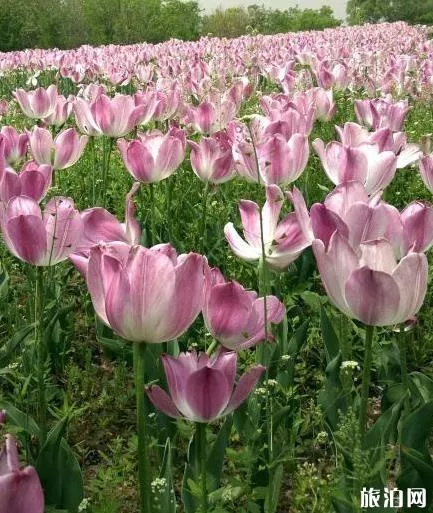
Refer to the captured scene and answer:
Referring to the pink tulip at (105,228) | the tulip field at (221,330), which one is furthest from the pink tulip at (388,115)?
the pink tulip at (105,228)

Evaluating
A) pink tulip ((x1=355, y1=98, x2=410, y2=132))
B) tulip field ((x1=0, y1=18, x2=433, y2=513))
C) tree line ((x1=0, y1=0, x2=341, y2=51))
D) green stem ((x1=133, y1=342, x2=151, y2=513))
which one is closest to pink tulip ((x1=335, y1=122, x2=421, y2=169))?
tulip field ((x1=0, y1=18, x2=433, y2=513))

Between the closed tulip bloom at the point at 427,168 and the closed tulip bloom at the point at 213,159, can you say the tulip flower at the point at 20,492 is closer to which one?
the closed tulip bloom at the point at 427,168

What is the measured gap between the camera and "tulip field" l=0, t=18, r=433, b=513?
1163mm

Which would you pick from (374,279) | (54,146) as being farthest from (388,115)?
(374,279)

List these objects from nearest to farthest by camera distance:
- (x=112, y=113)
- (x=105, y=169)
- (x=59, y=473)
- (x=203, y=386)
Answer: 1. (x=203, y=386)
2. (x=59, y=473)
3. (x=112, y=113)
4. (x=105, y=169)

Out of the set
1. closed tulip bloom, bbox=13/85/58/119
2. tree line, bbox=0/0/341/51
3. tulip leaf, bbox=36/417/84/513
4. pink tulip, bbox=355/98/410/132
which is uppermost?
tree line, bbox=0/0/341/51

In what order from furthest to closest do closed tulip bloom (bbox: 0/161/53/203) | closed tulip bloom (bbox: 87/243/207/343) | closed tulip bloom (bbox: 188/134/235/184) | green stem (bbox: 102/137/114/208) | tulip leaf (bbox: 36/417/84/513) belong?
green stem (bbox: 102/137/114/208) → closed tulip bloom (bbox: 188/134/235/184) → closed tulip bloom (bbox: 0/161/53/203) → tulip leaf (bbox: 36/417/84/513) → closed tulip bloom (bbox: 87/243/207/343)

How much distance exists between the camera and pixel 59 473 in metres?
1.61

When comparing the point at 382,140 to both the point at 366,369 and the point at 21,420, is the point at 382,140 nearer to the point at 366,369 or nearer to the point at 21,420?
the point at 366,369

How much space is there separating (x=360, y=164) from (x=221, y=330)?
3.20ft

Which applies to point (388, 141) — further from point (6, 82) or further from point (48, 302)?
point (6, 82)

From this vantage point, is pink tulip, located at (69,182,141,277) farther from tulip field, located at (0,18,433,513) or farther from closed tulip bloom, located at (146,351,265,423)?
closed tulip bloom, located at (146,351,265,423)

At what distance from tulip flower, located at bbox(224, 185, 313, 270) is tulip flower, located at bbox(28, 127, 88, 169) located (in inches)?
45.4

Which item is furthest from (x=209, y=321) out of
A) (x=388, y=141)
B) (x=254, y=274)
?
(x=254, y=274)
